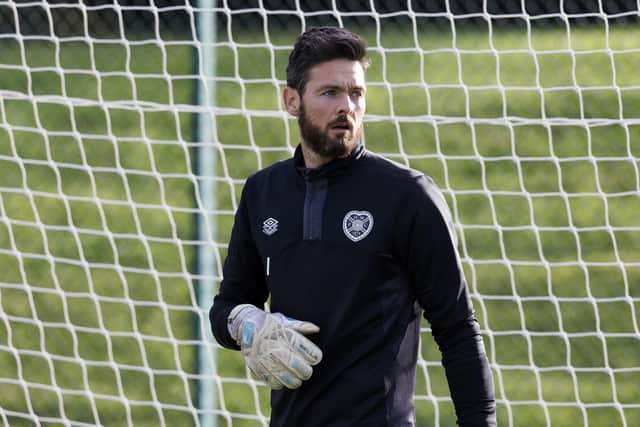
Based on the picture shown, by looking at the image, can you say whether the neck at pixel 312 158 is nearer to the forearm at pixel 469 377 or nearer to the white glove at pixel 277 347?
the white glove at pixel 277 347

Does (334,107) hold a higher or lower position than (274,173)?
higher

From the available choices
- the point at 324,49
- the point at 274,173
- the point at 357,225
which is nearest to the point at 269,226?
the point at 274,173

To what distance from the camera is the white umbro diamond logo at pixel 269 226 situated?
2766mm

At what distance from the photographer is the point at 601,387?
550 centimetres

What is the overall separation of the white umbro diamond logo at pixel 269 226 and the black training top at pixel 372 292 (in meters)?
Answer: 0.02

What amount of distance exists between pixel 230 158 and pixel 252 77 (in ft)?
2.86

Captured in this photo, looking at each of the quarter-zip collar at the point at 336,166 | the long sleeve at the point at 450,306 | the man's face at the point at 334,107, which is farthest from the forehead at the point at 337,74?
the long sleeve at the point at 450,306

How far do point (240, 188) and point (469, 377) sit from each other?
4443 millimetres

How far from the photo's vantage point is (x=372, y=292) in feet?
8.59

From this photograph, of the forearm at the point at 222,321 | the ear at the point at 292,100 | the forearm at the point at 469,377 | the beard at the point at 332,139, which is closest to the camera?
the forearm at the point at 469,377

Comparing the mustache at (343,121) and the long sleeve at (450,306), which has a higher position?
the mustache at (343,121)

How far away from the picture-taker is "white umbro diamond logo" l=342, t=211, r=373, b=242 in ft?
8.62

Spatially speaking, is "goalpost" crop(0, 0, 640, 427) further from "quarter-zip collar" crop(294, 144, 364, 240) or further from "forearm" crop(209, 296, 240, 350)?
"quarter-zip collar" crop(294, 144, 364, 240)

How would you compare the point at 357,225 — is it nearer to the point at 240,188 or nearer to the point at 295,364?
the point at 295,364
